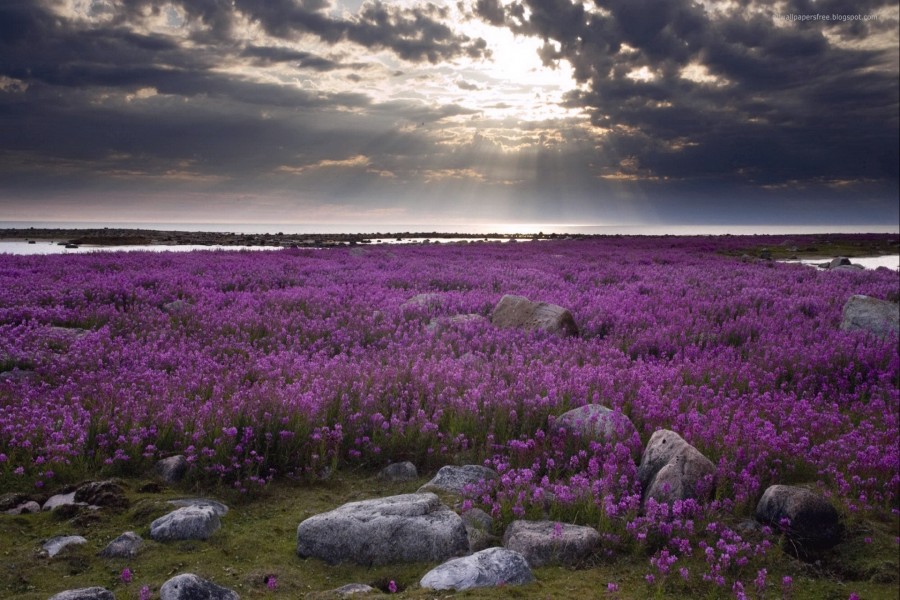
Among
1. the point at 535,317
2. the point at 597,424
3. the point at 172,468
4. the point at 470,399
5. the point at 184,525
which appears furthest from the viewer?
the point at 535,317

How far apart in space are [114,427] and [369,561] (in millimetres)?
3249

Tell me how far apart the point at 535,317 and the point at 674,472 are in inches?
259

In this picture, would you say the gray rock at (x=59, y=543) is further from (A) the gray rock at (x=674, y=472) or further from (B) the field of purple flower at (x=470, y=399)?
(A) the gray rock at (x=674, y=472)

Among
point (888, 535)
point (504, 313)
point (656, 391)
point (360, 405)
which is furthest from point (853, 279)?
point (360, 405)

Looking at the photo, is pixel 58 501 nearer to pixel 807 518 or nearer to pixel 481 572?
pixel 481 572

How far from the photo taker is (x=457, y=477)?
5469 mm

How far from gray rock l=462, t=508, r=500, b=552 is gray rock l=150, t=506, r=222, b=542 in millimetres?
1927

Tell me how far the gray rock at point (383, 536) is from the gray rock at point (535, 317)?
23.3ft

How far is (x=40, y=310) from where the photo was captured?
11.9m

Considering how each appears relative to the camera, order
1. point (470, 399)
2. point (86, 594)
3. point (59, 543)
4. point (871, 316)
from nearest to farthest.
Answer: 1. point (86, 594)
2. point (59, 543)
3. point (470, 399)
4. point (871, 316)

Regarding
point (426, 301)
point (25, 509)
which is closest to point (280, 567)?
point (25, 509)

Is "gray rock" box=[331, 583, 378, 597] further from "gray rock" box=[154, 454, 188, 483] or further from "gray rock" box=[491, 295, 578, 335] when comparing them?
"gray rock" box=[491, 295, 578, 335]

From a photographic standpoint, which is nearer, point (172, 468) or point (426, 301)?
point (172, 468)

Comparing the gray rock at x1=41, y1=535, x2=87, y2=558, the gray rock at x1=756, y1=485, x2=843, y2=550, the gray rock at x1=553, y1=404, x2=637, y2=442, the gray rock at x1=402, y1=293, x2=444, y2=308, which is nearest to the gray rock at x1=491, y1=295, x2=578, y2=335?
the gray rock at x1=402, y1=293, x2=444, y2=308
